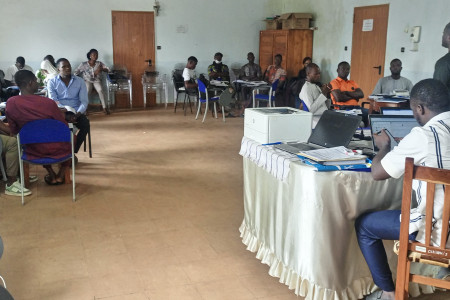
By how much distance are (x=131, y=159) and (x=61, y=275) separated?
2950 mm

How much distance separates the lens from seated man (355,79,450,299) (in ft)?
6.43

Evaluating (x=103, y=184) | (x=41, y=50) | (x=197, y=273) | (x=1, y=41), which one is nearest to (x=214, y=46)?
(x=41, y=50)

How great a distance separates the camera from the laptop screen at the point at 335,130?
2.67 meters

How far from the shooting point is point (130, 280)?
106 inches

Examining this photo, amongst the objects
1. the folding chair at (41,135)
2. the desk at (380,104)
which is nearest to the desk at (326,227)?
the folding chair at (41,135)

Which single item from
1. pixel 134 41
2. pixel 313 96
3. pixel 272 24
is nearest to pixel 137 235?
pixel 313 96

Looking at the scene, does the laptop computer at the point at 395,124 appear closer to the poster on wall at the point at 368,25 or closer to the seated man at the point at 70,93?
the seated man at the point at 70,93

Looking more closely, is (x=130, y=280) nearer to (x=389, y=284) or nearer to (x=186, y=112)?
(x=389, y=284)

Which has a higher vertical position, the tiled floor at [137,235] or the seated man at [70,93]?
the seated man at [70,93]

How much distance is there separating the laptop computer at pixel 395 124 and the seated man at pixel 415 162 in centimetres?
39

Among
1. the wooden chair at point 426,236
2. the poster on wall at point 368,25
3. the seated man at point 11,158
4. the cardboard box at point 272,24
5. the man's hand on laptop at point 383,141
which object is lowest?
the seated man at point 11,158

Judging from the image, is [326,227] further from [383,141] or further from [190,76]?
[190,76]

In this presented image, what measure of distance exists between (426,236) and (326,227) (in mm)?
537

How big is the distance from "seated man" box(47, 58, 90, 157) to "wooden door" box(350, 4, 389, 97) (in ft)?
16.9
